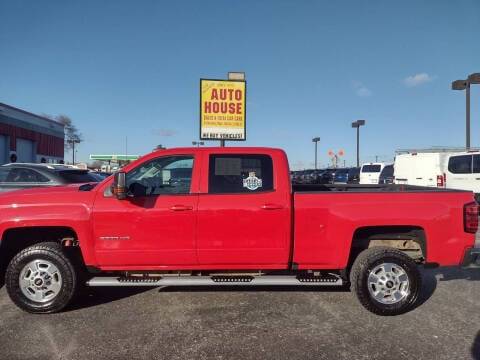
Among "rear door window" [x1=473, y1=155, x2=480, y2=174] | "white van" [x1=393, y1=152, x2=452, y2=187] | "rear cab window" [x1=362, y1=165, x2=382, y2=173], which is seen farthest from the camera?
"rear cab window" [x1=362, y1=165, x2=382, y2=173]

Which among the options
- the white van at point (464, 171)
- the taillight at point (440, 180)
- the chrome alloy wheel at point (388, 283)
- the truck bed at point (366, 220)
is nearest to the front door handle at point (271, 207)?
the truck bed at point (366, 220)

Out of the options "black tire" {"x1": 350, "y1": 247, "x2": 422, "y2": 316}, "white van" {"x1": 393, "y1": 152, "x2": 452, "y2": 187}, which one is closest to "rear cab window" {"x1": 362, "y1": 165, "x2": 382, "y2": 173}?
"white van" {"x1": 393, "y1": 152, "x2": 452, "y2": 187}

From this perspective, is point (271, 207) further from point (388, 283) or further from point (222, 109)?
point (222, 109)

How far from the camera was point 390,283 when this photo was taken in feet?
15.0

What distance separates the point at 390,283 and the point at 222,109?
1226 centimetres

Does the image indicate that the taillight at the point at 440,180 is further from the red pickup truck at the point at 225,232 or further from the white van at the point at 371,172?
the red pickup truck at the point at 225,232

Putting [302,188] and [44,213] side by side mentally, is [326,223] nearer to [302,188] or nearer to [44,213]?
[302,188]

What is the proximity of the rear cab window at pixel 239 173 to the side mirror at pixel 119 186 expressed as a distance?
3.10 feet

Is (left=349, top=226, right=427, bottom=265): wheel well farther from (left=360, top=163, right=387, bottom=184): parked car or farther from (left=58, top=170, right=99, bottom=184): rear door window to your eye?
(left=360, top=163, right=387, bottom=184): parked car

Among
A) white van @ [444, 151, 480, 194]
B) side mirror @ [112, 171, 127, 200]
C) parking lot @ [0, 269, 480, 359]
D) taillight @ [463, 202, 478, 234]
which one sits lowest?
parking lot @ [0, 269, 480, 359]

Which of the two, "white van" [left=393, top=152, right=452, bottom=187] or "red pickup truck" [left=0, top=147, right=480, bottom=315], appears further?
"white van" [left=393, top=152, right=452, bottom=187]

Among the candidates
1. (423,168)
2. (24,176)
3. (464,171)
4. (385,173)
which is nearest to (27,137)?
(24,176)

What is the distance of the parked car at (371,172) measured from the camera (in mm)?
21391

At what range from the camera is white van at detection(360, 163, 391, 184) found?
21406 millimetres
